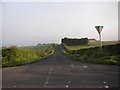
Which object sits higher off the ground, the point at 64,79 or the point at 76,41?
the point at 76,41

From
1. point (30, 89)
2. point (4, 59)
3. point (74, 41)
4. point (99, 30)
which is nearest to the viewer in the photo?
point (30, 89)

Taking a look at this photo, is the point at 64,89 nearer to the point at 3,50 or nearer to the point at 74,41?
the point at 3,50

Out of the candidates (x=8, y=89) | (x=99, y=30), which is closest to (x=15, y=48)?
(x=99, y=30)

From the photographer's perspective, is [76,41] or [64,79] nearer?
[64,79]

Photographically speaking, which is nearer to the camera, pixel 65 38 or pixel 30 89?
pixel 30 89

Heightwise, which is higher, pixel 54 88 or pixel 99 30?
pixel 99 30

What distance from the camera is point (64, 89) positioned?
22.0 feet

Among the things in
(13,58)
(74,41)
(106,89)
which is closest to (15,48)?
(13,58)

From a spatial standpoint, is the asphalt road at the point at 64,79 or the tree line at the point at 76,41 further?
the tree line at the point at 76,41

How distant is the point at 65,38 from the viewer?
104188 millimetres

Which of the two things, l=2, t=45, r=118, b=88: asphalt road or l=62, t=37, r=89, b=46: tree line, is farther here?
l=62, t=37, r=89, b=46: tree line

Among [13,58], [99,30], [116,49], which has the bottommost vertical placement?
[13,58]

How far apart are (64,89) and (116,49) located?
49.0ft

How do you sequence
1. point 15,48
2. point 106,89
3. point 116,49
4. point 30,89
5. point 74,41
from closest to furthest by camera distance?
1. point 106,89
2. point 30,89
3. point 116,49
4. point 15,48
5. point 74,41
